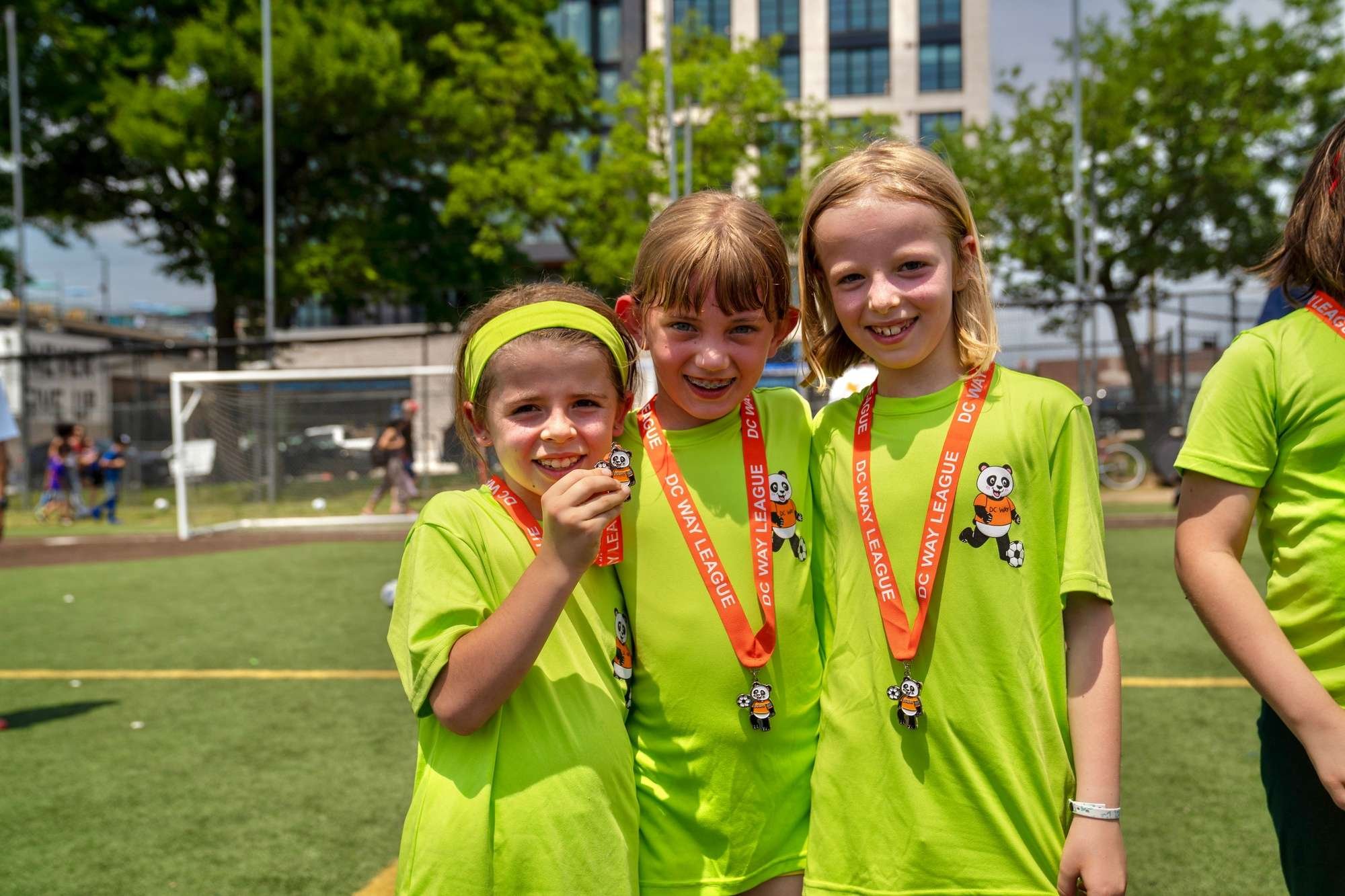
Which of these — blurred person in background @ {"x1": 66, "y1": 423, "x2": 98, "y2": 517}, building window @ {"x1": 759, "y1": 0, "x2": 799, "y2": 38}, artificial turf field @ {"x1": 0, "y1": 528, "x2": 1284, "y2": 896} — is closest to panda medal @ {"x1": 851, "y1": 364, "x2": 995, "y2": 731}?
artificial turf field @ {"x1": 0, "y1": 528, "x2": 1284, "y2": 896}

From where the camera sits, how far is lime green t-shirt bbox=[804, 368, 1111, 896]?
→ 1791 mm

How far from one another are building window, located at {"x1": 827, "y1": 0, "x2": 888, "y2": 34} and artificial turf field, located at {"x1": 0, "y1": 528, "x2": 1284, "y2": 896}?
38417 mm

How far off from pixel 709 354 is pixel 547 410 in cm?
36

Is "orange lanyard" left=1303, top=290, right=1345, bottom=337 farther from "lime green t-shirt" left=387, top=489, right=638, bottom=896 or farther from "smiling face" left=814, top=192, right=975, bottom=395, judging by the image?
"lime green t-shirt" left=387, top=489, right=638, bottom=896

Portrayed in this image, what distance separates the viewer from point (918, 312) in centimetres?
188

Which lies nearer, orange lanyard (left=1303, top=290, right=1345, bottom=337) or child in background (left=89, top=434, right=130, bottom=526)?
orange lanyard (left=1303, top=290, right=1345, bottom=337)

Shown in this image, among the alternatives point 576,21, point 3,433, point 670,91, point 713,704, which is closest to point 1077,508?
point 713,704

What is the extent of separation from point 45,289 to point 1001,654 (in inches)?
2124

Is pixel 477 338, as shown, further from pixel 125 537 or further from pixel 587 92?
pixel 587 92

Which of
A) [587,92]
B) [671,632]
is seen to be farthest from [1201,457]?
[587,92]

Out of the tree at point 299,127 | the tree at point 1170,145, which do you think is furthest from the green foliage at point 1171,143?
the tree at point 299,127

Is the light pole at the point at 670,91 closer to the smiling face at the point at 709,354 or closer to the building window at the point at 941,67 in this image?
the building window at the point at 941,67

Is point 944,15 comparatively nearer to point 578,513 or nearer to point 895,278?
point 895,278

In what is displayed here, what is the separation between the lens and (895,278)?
1.89 meters
